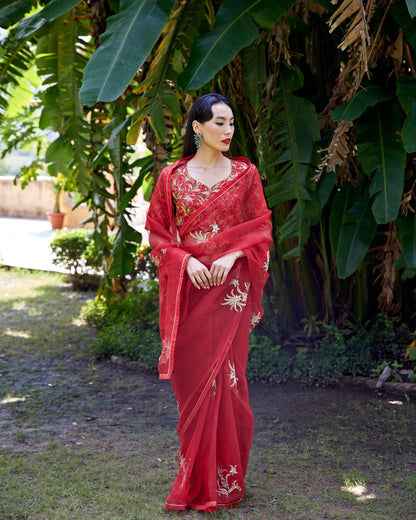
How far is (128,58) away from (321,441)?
2.66 meters

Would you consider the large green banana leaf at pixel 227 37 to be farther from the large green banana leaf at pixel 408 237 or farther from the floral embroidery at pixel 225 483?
the floral embroidery at pixel 225 483

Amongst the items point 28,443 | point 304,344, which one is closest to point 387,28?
point 304,344

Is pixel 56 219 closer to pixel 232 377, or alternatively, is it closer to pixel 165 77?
pixel 165 77

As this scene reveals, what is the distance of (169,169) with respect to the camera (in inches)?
127

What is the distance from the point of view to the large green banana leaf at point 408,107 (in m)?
3.79

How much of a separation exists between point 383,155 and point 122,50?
1838 millimetres

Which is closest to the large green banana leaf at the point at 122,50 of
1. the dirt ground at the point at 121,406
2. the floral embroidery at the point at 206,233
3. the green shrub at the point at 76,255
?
the floral embroidery at the point at 206,233

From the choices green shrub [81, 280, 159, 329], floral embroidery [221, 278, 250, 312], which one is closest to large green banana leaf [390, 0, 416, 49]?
floral embroidery [221, 278, 250, 312]

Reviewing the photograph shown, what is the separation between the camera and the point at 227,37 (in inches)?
150

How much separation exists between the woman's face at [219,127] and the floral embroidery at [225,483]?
161 centimetres

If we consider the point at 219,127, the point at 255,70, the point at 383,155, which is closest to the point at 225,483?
the point at 219,127

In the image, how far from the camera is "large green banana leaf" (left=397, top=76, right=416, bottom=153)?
3.79 metres

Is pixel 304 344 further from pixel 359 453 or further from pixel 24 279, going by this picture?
pixel 24 279

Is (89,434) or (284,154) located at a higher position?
(284,154)
